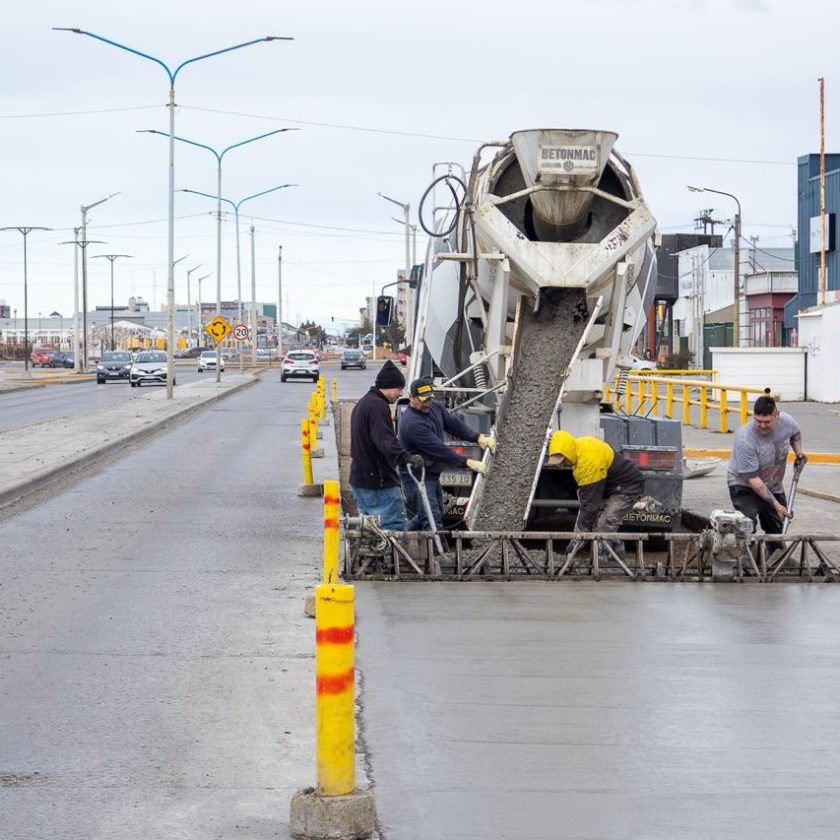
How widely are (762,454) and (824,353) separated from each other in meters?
30.2

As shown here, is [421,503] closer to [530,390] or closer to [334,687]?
[530,390]

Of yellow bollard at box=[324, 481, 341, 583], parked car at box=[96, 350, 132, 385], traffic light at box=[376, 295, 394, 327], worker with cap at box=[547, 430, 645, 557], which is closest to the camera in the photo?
yellow bollard at box=[324, 481, 341, 583]

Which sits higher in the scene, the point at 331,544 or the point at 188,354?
the point at 188,354

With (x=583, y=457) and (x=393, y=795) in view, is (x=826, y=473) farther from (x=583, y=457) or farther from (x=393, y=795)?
(x=393, y=795)

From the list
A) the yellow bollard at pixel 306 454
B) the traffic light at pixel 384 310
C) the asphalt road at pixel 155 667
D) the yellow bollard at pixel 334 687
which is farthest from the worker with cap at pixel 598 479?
the yellow bollard at pixel 334 687

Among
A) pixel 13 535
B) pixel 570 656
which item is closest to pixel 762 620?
pixel 570 656

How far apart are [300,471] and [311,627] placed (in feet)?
39.0

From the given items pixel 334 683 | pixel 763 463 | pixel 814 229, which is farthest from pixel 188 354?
pixel 334 683

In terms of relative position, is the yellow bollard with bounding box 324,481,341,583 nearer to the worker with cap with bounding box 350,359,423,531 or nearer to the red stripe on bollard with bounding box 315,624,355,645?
the worker with cap with bounding box 350,359,423,531

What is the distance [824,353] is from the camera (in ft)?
136

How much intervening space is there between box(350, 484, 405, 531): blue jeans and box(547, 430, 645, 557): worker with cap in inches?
52.7

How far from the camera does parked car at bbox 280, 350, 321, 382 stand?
69.6 metres

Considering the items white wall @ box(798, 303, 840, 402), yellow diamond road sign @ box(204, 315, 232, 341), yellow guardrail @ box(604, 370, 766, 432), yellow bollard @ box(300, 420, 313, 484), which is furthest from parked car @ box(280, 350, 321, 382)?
yellow bollard @ box(300, 420, 313, 484)

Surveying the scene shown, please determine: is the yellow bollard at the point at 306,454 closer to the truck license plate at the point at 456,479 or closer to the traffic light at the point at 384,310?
the traffic light at the point at 384,310
